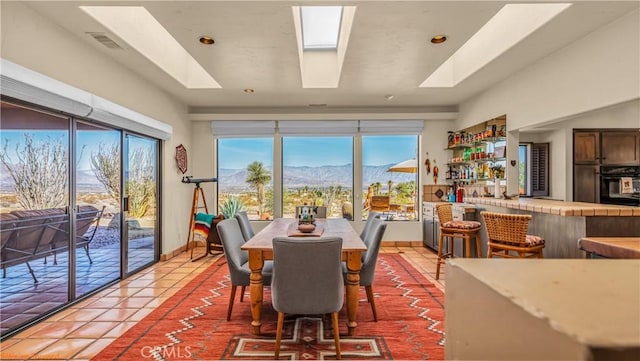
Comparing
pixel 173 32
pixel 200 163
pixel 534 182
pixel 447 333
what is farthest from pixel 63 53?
pixel 534 182

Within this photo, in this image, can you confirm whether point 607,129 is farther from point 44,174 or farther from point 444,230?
point 44,174

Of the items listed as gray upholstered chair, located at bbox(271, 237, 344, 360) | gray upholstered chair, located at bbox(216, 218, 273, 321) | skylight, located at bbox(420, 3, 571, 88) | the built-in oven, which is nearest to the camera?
gray upholstered chair, located at bbox(271, 237, 344, 360)

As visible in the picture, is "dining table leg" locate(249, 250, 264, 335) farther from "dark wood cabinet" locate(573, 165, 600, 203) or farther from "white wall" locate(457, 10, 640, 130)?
"dark wood cabinet" locate(573, 165, 600, 203)

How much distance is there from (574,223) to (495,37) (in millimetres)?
2154

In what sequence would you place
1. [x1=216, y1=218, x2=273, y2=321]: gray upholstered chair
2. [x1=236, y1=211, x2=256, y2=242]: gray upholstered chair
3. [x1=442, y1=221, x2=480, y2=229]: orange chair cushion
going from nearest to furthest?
[x1=216, y1=218, x2=273, y2=321]: gray upholstered chair < [x1=236, y1=211, x2=256, y2=242]: gray upholstered chair < [x1=442, y1=221, x2=480, y2=229]: orange chair cushion

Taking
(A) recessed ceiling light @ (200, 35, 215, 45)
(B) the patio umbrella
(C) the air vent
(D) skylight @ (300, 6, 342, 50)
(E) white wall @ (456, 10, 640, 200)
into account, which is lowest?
(B) the patio umbrella

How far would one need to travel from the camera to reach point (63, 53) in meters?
2.95

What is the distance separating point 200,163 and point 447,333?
606 centimetres

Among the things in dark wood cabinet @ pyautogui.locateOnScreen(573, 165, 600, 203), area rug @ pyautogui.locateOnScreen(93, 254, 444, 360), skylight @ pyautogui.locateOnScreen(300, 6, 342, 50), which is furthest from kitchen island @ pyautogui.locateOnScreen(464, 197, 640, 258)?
skylight @ pyautogui.locateOnScreen(300, 6, 342, 50)

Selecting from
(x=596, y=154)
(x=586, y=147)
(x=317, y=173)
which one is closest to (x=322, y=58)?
(x=317, y=173)

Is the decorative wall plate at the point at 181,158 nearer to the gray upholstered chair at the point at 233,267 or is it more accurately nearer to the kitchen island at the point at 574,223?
the gray upholstered chair at the point at 233,267

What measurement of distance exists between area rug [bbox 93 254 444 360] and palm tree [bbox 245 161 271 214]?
113 inches

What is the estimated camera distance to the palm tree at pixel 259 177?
6.29 m

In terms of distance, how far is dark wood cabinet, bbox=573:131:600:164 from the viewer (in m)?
4.61
